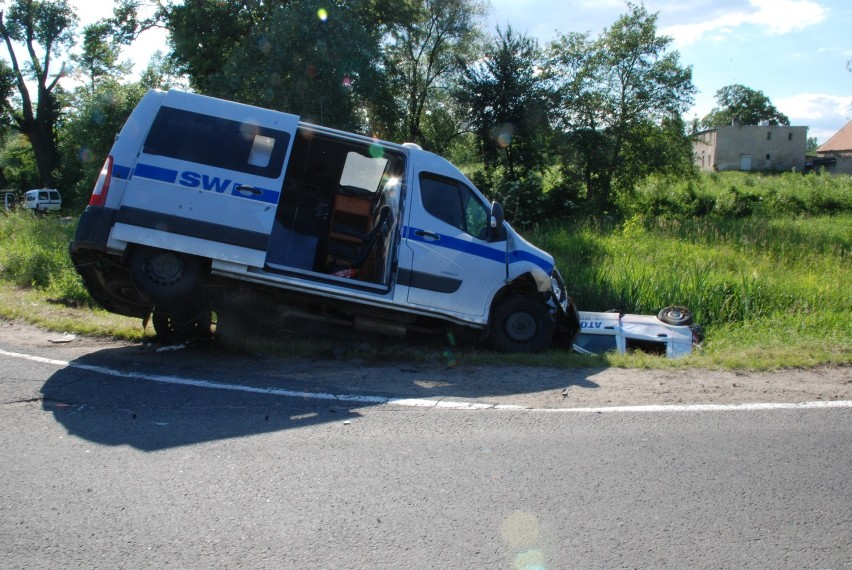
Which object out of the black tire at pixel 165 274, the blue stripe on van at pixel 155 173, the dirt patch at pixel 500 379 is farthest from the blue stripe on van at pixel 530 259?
the blue stripe on van at pixel 155 173

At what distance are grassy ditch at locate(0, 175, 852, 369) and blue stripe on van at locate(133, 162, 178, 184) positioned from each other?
2.24 meters

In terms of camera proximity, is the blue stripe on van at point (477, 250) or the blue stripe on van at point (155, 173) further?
the blue stripe on van at point (477, 250)

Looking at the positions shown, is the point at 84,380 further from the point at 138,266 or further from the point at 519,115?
the point at 519,115

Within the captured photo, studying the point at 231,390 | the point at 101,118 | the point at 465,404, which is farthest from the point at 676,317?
the point at 101,118

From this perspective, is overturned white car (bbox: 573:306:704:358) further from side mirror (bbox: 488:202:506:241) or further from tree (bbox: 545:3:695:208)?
tree (bbox: 545:3:695:208)

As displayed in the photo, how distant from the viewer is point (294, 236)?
9.80 m

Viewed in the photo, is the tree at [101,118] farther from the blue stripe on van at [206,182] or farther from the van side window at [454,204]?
the van side window at [454,204]

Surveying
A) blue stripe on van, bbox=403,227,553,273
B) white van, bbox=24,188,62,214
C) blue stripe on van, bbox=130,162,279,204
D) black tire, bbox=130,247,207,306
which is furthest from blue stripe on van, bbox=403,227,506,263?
white van, bbox=24,188,62,214

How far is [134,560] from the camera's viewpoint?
3.73m

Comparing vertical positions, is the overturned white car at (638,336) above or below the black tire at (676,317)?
below

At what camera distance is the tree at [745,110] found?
3880 inches

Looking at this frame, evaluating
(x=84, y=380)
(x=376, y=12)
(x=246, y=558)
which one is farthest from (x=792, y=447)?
(x=376, y=12)

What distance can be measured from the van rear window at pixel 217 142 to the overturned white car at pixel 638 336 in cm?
463

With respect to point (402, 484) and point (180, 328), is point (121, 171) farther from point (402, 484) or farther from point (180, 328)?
point (402, 484)
